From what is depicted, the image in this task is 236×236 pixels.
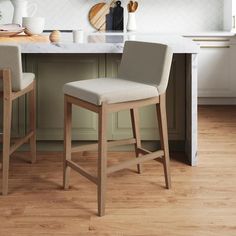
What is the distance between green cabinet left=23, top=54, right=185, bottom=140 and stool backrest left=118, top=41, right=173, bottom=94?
0.55m

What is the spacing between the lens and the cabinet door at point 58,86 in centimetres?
345

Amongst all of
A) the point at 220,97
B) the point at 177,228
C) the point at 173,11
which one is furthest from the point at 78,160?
the point at 173,11

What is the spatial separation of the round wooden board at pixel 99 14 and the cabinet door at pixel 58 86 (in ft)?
8.23

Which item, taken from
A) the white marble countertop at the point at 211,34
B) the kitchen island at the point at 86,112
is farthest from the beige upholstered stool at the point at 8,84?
the white marble countertop at the point at 211,34

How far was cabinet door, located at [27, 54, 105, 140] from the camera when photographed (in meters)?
3.45

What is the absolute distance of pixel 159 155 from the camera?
9.24ft

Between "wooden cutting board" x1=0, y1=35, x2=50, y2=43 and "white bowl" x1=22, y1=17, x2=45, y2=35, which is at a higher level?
"white bowl" x1=22, y1=17, x2=45, y2=35

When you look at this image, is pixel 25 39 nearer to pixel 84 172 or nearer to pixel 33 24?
pixel 33 24

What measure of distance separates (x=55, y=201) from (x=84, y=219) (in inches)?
11.5

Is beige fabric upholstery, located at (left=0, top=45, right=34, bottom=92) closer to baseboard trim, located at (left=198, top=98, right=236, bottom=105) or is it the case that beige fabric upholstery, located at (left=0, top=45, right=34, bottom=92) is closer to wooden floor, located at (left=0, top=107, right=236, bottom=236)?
wooden floor, located at (left=0, top=107, right=236, bottom=236)

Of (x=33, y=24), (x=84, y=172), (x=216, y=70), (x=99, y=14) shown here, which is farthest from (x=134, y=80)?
(x=99, y=14)

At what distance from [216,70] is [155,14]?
3.34 ft

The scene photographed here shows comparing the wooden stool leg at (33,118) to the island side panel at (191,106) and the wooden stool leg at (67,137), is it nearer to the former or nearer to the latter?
the wooden stool leg at (67,137)

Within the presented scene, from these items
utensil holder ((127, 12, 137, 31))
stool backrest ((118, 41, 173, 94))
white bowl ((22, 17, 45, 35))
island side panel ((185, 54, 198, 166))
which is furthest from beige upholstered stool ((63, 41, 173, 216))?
utensil holder ((127, 12, 137, 31))
